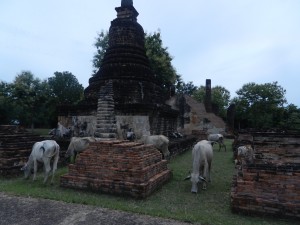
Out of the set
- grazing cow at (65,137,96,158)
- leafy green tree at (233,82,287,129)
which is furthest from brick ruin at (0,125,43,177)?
leafy green tree at (233,82,287,129)

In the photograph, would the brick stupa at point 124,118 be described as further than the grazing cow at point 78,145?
No

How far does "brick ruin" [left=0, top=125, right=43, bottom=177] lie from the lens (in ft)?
30.2

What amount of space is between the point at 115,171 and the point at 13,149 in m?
4.59

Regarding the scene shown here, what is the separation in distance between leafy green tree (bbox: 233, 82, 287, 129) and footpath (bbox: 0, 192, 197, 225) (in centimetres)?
3644

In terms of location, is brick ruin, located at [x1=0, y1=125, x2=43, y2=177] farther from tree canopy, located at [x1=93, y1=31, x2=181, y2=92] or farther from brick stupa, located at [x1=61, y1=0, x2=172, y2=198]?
tree canopy, located at [x1=93, y1=31, x2=181, y2=92]

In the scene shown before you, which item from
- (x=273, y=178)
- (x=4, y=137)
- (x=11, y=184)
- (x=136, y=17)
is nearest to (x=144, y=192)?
(x=273, y=178)

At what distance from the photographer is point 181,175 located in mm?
9578

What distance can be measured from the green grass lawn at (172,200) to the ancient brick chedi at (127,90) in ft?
19.2

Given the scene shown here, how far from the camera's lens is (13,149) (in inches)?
384

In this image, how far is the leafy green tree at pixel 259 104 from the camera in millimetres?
39844

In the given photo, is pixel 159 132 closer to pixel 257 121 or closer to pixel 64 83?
pixel 257 121

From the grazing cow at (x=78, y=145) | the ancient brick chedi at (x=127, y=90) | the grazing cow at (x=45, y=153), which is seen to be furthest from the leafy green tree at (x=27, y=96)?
the grazing cow at (x=45, y=153)

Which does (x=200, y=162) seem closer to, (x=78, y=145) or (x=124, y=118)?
(x=78, y=145)

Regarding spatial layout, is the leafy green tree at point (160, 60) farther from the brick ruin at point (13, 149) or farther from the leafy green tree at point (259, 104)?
the brick ruin at point (13, 149)
